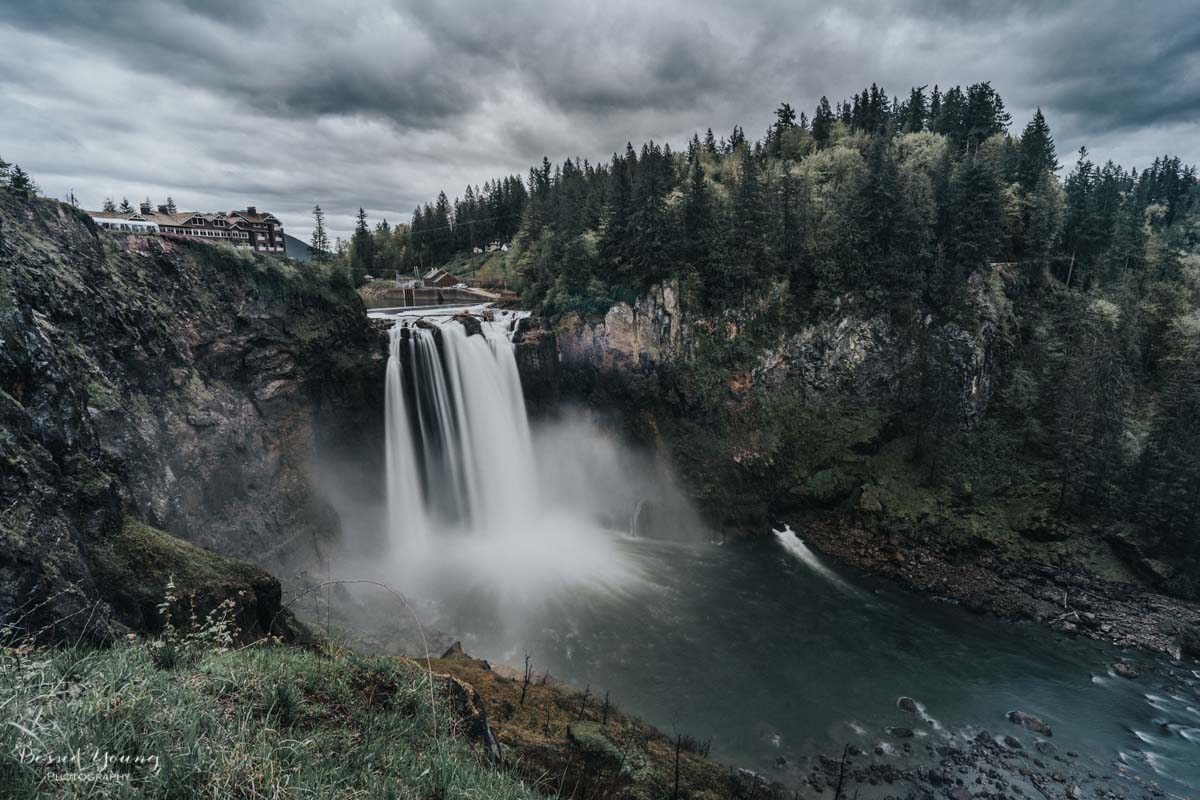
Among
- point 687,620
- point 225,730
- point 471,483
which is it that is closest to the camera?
point 225,730

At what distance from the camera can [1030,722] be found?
17.4 meters

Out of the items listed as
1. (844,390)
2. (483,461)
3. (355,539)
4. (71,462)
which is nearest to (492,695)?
(71,462)

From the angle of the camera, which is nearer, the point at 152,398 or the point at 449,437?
the point at 152,398

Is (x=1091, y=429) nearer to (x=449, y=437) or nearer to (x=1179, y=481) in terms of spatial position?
(x=1179, y=481)

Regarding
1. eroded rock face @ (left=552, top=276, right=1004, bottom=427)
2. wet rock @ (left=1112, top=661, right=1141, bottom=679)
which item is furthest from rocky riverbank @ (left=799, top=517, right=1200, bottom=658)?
eroded rock face @ (left=552, top=276, right=1004, bottom=427)

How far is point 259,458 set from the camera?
2333 cm

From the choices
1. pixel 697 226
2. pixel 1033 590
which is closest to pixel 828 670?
pixel 1033 590

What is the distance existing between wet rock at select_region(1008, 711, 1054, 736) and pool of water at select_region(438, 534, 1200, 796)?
0.27 metres

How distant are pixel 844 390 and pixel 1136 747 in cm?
2153

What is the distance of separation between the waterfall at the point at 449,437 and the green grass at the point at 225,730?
2413 cm

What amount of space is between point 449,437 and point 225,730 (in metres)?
27.4

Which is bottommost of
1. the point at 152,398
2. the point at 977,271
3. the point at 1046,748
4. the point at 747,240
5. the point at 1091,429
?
the point at 1046,748

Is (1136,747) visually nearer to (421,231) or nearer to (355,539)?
(355,539)

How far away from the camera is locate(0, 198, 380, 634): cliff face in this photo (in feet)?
29.8
